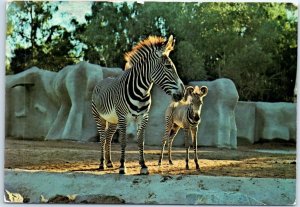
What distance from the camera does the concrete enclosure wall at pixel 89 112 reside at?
28.0 ft

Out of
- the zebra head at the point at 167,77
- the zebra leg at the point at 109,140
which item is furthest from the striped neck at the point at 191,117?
the zebra leg at the point at 109,140

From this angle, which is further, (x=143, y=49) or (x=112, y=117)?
(x=112, y=117)

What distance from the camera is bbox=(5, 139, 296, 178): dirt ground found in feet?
27.6

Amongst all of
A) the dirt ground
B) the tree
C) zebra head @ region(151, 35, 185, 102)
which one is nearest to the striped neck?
zebra head @ region(151, 35, 185, 102)

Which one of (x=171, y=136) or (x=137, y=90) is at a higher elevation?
(x=137, y=90)

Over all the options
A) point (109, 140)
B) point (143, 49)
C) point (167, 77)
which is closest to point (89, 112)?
point (109, 140)

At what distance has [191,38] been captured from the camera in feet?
28.4

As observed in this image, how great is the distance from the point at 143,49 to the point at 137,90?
542mm

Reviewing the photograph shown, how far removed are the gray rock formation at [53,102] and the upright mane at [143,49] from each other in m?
→ 0.27

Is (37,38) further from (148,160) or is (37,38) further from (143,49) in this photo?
(148,160)

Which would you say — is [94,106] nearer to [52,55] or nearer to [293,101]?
[52,55]

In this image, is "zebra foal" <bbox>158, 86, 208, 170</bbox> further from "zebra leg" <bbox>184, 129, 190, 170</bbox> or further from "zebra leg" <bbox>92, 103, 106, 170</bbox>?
"zebra leg" <bbox>92, 103, 106, 170</bbox>

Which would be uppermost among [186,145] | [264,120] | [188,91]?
[188,91]

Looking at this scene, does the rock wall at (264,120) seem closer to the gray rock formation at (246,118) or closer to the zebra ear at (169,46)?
the gray rock formation at (246,118)
